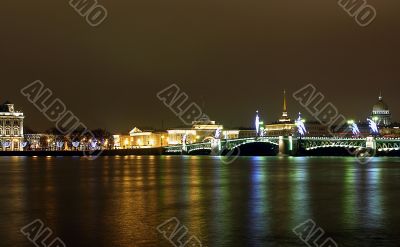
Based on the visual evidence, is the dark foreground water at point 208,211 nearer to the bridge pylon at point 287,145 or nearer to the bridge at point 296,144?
the bridge at point 296,144

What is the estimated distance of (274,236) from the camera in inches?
912

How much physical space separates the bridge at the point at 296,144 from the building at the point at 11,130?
31199 millimetres

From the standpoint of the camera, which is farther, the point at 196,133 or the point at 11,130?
the point at 196,133

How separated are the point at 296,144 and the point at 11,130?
65.6 metres

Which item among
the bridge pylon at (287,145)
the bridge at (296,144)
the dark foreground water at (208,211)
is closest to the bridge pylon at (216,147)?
the bridge at (296,144)

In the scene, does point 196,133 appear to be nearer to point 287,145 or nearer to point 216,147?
point 216,147

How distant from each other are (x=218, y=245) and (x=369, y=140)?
89.1 metres

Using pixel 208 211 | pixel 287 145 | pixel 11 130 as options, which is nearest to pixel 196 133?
pixel 11 130

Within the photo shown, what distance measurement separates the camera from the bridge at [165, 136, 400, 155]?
107m

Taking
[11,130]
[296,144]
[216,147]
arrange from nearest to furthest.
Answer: [296,144] < [216,147] < [11,130]

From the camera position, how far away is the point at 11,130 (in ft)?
519

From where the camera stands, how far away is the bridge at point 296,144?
107294 millimetres

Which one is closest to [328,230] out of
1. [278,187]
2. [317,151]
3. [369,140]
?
[278,187]

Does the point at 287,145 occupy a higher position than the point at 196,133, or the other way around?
the point at 196,133
